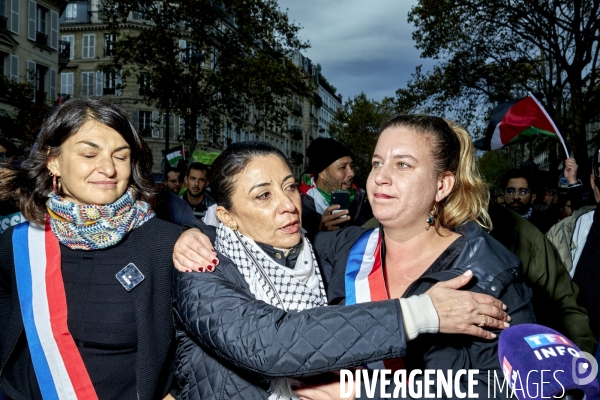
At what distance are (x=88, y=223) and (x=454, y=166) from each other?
1713mm

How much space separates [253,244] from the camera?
2.25m

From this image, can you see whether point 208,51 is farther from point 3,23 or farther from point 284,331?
point 284,331

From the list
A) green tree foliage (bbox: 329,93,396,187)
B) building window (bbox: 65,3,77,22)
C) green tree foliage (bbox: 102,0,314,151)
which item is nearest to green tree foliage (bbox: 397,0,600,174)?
green tree foliage (bbox: 102,0,314,151)

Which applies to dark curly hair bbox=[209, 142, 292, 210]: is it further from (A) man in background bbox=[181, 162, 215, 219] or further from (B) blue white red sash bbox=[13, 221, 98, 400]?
(A) man in background bbox=[181, 162, 215, 219]

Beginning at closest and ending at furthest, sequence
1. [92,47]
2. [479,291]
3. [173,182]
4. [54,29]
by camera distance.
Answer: [479,291] < [173,182] < [54,29] < [92,47]

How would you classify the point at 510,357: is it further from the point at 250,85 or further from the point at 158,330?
the point at 250,85

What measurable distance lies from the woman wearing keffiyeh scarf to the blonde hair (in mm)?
629

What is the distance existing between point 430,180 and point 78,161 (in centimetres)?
161

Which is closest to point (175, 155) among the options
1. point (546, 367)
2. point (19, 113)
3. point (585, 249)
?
point (19, 113)

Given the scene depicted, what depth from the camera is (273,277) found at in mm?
2148

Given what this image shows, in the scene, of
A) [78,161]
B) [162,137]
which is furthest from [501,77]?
[162,137]

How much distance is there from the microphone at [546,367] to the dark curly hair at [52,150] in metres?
1.84

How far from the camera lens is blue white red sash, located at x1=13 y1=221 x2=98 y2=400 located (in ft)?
A: 7.13

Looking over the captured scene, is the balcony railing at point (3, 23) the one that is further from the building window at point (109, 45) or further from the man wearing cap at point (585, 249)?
the man wearing cap at point (585, 249)
